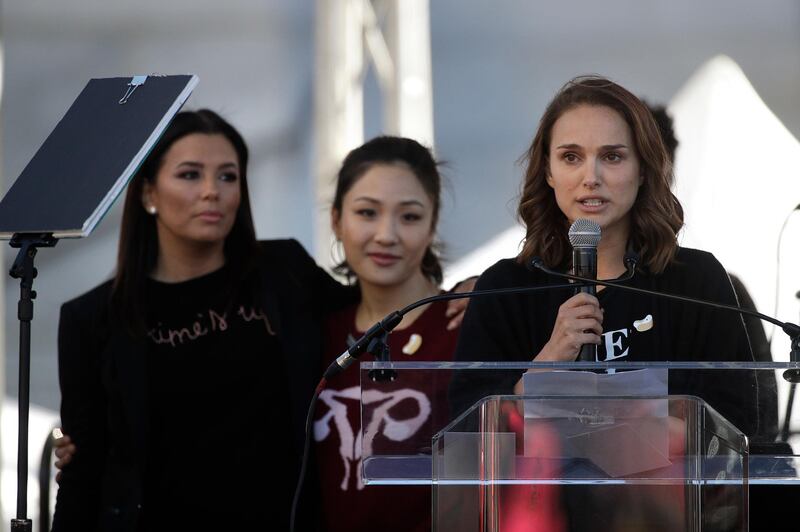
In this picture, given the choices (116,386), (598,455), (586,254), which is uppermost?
(586,254)

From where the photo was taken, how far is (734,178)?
11.5 feet

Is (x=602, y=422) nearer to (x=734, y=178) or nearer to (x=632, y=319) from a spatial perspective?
(x=632, y=319)

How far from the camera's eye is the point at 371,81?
12.8 feet

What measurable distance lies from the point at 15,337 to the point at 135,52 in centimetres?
95

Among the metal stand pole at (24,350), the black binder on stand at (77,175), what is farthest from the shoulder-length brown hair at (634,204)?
the metal stand pole at (24,350)

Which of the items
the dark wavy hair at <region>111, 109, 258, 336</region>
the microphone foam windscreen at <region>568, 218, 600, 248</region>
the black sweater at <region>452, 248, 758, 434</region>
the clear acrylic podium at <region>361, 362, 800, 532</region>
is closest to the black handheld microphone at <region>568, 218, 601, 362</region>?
the microphone foam windscreen at <region>568, 218, 600, 248</region>

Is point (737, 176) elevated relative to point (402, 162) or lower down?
elevated

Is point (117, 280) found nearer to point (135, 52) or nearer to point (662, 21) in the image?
point (135, 52)

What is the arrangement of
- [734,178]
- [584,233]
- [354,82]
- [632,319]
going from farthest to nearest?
[354,82]
[734,178]
[632,319]
[584,233]

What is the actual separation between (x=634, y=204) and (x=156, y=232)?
1.21 meters

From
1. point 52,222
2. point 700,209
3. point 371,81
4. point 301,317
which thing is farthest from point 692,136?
point 52,222

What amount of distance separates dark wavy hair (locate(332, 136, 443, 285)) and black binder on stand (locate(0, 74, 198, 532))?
2.63 feet

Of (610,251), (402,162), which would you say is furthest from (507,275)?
(402,162)

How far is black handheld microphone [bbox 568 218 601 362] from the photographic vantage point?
171 cm
